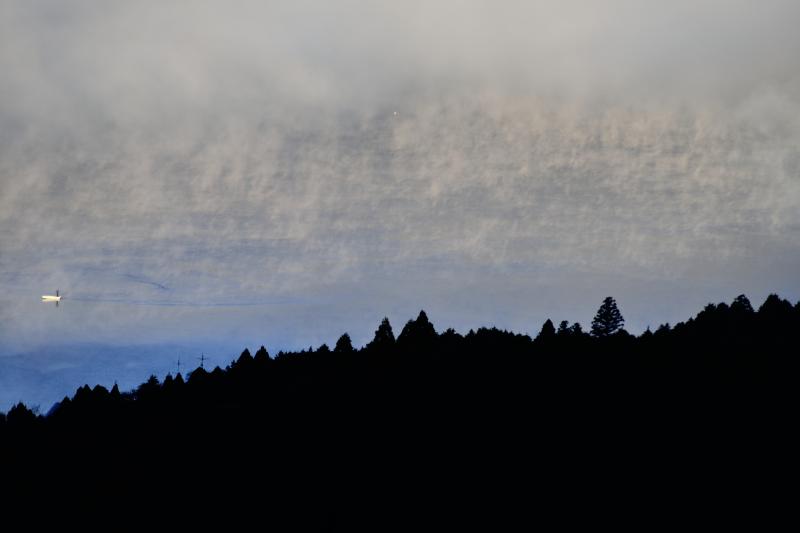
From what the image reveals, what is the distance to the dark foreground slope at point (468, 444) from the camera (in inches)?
4289

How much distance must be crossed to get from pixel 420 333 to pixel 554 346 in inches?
1419

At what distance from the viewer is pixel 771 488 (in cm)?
10138

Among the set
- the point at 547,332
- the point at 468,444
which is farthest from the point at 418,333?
the point at 468,444

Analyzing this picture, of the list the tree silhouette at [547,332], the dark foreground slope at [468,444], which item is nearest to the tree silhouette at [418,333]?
the dark foreground slope at [468,444]

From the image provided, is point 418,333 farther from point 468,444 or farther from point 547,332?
point 468,444

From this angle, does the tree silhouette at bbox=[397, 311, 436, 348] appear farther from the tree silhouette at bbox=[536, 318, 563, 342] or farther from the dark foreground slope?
the tree silhouette at bbox=[536, 318, 563, 342]

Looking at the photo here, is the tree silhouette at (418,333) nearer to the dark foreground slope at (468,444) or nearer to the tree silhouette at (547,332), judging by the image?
the dark foreground slope at (468,444)

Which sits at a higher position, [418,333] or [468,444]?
[418,333]

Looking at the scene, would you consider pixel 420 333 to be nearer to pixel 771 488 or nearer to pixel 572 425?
pixel 572 425

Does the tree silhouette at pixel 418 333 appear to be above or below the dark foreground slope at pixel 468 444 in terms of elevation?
above

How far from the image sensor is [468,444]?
428 feet

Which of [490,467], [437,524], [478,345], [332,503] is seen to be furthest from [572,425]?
[478,345]

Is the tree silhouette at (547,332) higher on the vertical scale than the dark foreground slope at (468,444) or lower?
higher

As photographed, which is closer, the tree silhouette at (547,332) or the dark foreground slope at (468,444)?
the dark foreground slope at (468,444)
